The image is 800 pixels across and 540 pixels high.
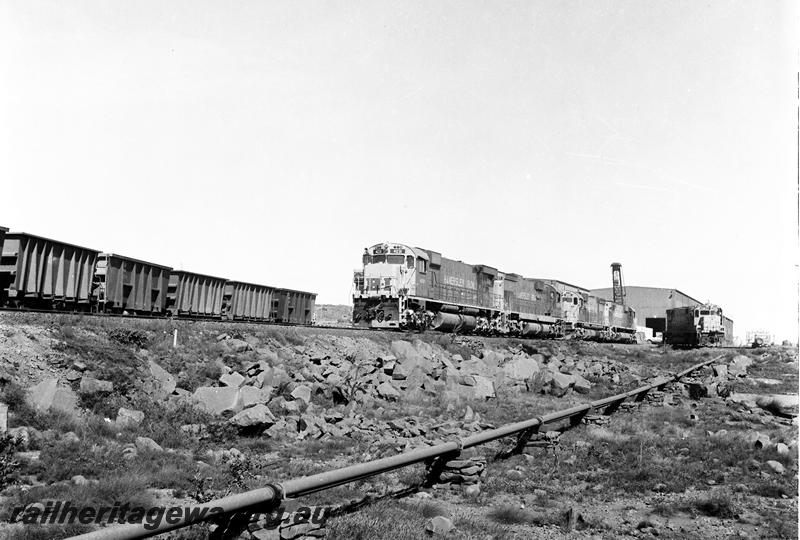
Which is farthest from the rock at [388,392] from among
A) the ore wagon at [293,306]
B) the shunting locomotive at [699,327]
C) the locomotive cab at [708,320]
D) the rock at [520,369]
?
the locomotive cab at [708,320]

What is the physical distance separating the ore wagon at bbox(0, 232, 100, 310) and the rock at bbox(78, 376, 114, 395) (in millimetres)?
7102

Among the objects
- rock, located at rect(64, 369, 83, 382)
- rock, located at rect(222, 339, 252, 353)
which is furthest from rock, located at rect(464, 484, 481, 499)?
rock, located at rect(222, 339, 252, 353)

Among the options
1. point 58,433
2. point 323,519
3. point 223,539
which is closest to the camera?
point 223,539

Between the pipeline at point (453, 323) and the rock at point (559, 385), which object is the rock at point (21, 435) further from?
the pipeline at point (453, 323)

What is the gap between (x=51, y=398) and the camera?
8.63 metres

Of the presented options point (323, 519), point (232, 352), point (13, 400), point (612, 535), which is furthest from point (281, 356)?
point (612, 535)

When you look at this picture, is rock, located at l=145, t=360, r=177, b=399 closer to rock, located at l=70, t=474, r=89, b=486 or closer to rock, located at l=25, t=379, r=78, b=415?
rock, located at l=25, t=379, r=78, b=415

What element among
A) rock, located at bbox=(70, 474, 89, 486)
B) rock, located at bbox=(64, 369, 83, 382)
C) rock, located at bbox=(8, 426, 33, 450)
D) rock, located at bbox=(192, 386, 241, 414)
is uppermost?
rock, located at bbox=(64, 369, 83, 382)

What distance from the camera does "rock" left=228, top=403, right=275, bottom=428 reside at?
9305mm

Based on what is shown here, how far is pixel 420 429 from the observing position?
10.2 metres

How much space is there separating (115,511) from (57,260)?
43.4 ft

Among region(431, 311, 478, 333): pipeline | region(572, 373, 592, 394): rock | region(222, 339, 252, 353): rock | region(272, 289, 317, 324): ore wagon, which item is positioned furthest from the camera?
region(272, 289, 317, 324): ore wagon

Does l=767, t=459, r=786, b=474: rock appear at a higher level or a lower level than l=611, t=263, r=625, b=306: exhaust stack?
lower

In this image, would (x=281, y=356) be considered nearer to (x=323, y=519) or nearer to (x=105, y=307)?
(x=105, y=307)
